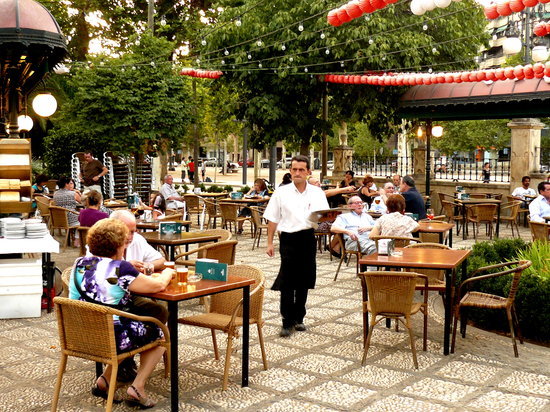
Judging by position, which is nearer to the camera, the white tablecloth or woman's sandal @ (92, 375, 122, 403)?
woman's sandal @ (92, 375, 122, 403)

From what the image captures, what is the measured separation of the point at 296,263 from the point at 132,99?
39.4 ft

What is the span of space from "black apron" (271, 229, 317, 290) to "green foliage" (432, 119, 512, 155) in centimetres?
3439

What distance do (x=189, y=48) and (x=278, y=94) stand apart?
8.33m

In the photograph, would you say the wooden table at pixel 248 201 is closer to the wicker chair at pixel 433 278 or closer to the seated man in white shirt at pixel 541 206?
the seated man in white shirt at pixel 541 206

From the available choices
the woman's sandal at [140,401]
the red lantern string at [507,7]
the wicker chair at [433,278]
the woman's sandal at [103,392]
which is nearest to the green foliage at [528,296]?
the wicker chair at [433,278]

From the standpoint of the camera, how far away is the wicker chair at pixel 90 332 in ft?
13.5

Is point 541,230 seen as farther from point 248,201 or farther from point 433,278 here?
point 248,201

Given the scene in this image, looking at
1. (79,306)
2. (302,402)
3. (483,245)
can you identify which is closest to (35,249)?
(79,306)

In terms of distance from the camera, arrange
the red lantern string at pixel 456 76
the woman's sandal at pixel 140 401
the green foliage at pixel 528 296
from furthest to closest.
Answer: the red lantern string at pixel 456 76, the green foliage at pixel 528 296, the woman's sandal at pixel 140 401

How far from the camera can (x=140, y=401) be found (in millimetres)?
4512

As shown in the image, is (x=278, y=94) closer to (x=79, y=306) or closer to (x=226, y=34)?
(x=226, y=34)

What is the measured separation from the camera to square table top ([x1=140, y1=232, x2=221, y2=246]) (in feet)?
24.2

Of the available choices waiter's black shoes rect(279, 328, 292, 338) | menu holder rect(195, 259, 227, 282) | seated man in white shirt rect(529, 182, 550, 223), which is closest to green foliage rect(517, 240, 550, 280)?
waiter's black shoes rect(279, 328, 292, 338)

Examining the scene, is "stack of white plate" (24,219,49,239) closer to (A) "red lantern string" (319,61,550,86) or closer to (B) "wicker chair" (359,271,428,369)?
(B) "wicker chair" (359,271,428,369)
